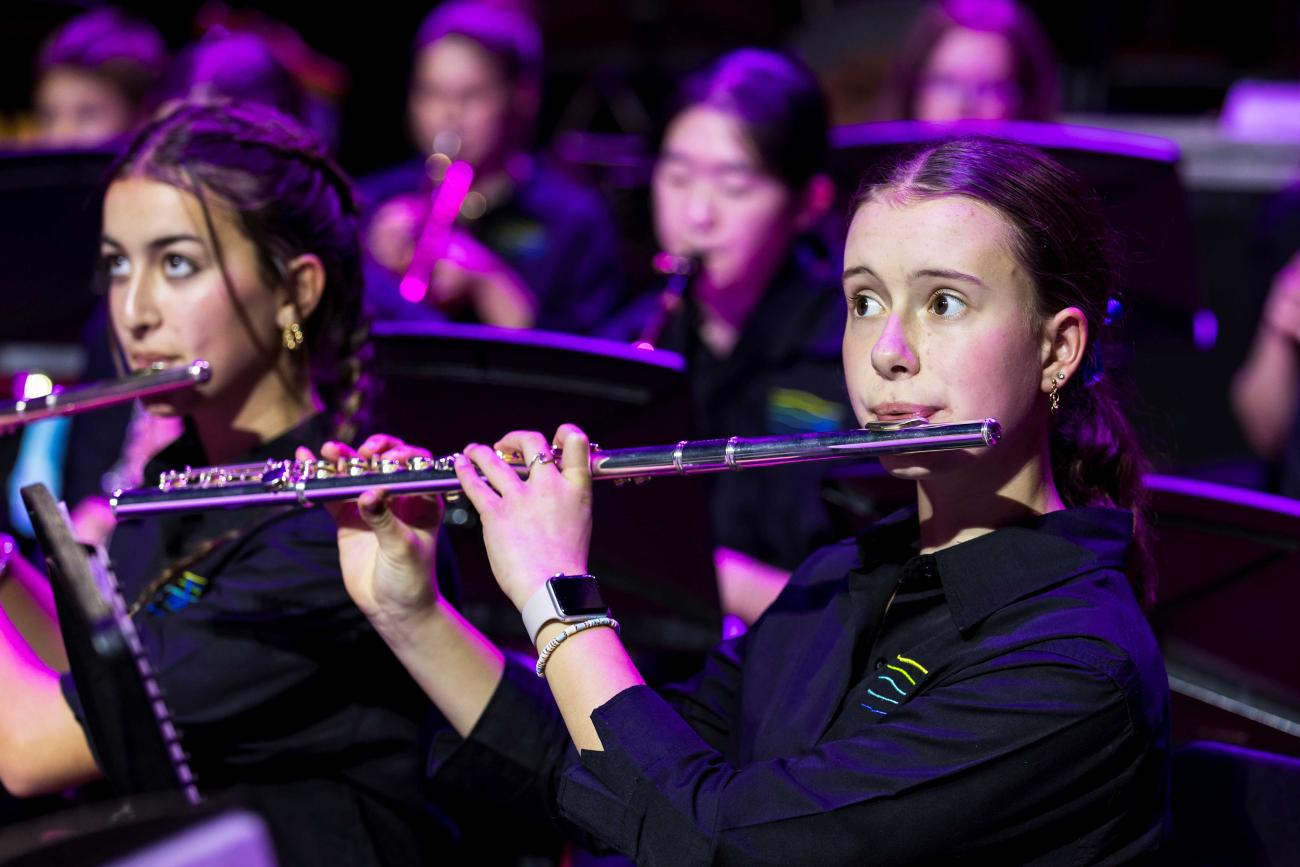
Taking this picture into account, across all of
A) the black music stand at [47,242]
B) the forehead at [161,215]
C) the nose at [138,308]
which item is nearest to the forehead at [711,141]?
the black music stand at [47,242]

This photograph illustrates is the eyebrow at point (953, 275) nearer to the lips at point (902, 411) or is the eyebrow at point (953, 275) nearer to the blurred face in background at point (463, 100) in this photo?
the lips at point (902, 411)

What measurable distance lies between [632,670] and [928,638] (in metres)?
0.31

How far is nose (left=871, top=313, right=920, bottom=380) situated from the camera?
4.85ft

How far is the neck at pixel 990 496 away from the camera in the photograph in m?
1.55

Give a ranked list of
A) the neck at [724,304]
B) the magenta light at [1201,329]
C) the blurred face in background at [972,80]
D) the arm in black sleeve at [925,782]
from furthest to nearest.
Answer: the blurred face in background at [972,80]
the neck at [724,304]
the magenta light at [1201,329]
the arm in black sleeve at [925,782]

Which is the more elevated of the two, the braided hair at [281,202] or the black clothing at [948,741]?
the braided hair at [281,202]

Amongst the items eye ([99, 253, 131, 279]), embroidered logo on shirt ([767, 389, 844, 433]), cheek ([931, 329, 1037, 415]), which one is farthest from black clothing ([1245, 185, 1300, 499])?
eye ([99, 253, 131, 279])

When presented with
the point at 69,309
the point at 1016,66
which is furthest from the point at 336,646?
the point at 1016,66

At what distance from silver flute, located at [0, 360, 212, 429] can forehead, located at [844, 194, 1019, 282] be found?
914 mm

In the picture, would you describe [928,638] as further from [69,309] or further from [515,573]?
[69,309]

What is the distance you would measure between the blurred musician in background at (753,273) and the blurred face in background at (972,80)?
31 centimetres

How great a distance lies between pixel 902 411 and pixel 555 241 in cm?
257

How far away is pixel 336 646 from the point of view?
1.84 m

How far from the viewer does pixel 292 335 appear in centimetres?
207
